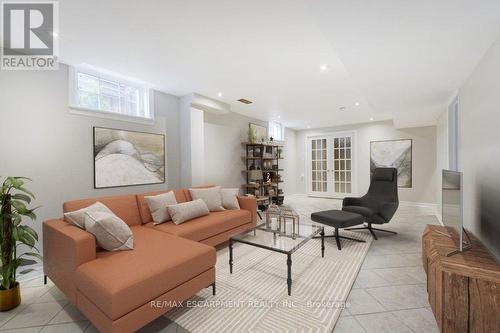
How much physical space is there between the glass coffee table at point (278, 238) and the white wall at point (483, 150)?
1.52 metres

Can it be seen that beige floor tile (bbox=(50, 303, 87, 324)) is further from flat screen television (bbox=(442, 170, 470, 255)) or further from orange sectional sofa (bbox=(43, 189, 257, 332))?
flat screen television (bbox=(442, 170, 470, 255))

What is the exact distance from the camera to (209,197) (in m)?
3.38

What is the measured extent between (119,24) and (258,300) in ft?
8.95

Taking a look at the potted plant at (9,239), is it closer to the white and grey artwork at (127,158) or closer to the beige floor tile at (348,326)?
the white and grey artwork at (127,158)

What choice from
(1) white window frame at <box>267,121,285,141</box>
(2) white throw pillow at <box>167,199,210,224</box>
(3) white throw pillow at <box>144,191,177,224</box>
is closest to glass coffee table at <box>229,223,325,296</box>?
(2) white throw pillow at <box>167,199,210,224</box>

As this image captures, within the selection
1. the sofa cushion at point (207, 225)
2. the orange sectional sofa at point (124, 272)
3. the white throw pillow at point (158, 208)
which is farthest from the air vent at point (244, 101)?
the orange sectional sofa at point (124, 272)

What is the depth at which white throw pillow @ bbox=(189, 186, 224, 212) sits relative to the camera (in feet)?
10.9

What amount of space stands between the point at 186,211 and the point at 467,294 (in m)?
2.62

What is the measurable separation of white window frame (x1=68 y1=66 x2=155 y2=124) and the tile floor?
1993mm

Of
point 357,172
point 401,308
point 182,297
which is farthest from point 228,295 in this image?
point 357,172

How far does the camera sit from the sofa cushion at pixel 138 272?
1363mm

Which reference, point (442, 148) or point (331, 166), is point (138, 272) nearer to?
point (442, 148)

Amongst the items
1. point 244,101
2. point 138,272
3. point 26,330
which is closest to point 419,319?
point 138,272

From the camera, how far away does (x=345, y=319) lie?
170 cm
